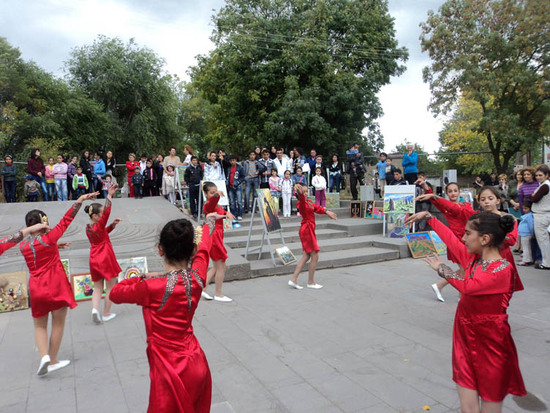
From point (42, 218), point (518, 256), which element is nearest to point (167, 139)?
point (518, 256)

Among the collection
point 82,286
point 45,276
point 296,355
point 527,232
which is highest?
point 45,276

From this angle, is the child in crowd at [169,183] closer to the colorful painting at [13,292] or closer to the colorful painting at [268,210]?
the colorful painting at [268,210]

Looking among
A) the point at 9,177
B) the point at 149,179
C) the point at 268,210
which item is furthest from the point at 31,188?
the point at 268,210

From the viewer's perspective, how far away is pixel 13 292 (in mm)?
6168

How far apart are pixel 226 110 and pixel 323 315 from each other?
20.0 meters

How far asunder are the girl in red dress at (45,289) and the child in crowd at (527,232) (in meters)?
8.76

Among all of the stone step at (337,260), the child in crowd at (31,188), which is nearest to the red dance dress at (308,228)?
the stone step at (337,260)

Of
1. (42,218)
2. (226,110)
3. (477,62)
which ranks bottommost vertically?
(42,218)

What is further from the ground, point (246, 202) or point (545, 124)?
point (545, 124)

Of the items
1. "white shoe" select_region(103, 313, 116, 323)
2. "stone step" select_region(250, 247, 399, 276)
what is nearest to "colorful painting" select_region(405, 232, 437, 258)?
"stone step" select_region(250, 247, 399, 276)

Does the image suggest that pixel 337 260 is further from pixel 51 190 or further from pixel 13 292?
pixel 51 190

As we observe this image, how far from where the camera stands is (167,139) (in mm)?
31047

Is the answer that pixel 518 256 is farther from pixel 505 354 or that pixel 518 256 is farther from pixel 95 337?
pixel 95 337

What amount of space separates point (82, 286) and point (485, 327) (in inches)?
236
